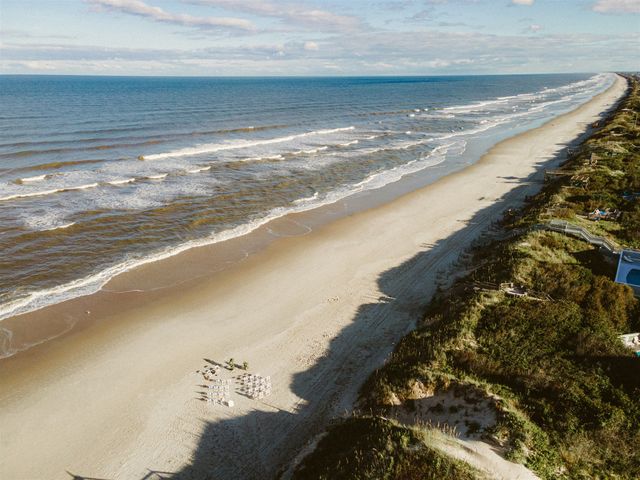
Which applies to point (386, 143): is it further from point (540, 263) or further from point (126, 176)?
point (540, 263)

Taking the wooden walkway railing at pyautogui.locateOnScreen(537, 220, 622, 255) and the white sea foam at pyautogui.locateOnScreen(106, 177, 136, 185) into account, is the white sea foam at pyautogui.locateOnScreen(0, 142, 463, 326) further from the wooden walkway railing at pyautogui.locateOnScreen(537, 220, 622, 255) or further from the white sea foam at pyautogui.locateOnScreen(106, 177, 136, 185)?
the wooden walkway railing at pyautogui.locateOnScreen(537, 220, 622, 255)

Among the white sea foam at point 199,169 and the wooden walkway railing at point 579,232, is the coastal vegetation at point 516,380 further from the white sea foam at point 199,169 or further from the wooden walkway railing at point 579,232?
the white sea foam at point 199,169

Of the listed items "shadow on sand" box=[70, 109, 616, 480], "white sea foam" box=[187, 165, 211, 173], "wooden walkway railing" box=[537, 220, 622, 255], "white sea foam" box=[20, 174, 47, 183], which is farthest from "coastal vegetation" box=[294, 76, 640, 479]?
"white sea foam" box=[20, 174, 47, 183]

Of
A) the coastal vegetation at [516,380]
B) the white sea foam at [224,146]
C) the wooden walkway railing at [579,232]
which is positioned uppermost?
the white sea foam at [224,146]

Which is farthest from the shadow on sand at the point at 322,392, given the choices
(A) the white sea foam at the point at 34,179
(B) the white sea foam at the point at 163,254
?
(A) the white sea foam at the point at 34,179

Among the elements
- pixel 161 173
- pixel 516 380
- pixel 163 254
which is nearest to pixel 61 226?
pixel 163 254

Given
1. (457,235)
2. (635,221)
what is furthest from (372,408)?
(635,221)

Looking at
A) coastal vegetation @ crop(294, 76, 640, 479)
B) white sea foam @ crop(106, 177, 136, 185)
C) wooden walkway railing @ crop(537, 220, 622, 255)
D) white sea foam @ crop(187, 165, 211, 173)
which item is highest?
white sea foam @ crop(187, 165, 211, 173)

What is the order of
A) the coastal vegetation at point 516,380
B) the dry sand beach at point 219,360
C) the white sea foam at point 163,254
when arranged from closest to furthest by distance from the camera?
1. the coastal vegetation at point 516,380
2. the dry sand beach at point 219,360
3. the white sea foam at point 163,254

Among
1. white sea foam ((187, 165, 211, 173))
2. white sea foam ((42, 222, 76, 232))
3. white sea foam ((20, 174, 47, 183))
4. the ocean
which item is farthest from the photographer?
white sea foam ((187, 165, 211, 173))
